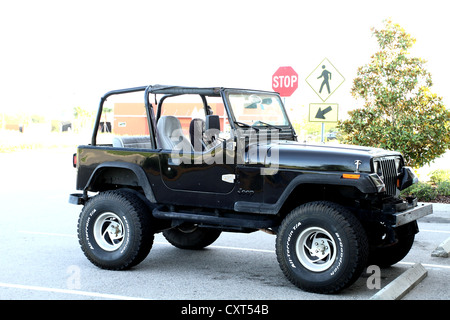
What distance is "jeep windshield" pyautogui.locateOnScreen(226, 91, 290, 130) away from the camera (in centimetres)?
693

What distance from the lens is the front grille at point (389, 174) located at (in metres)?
6.33

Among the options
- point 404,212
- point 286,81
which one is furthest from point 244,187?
point 286,81

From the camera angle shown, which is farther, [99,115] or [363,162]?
[99,115]

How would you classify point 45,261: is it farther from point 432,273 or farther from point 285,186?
point 432,273

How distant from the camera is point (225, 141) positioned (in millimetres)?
6594

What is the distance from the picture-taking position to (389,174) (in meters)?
6.49

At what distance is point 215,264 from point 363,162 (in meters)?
2.42

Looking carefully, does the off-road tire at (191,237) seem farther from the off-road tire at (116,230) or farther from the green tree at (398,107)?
the green tree at (398,107)

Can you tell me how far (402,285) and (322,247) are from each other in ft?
2.80

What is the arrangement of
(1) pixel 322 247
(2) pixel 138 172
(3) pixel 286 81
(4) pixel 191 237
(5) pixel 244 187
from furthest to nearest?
(3) pixel 286 81 → (4) pixel 191 237 → (2) pixel 138 172 → (5) pixel 244 187 → (1) pixel 322 247

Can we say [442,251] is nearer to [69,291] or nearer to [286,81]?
[69,291]
